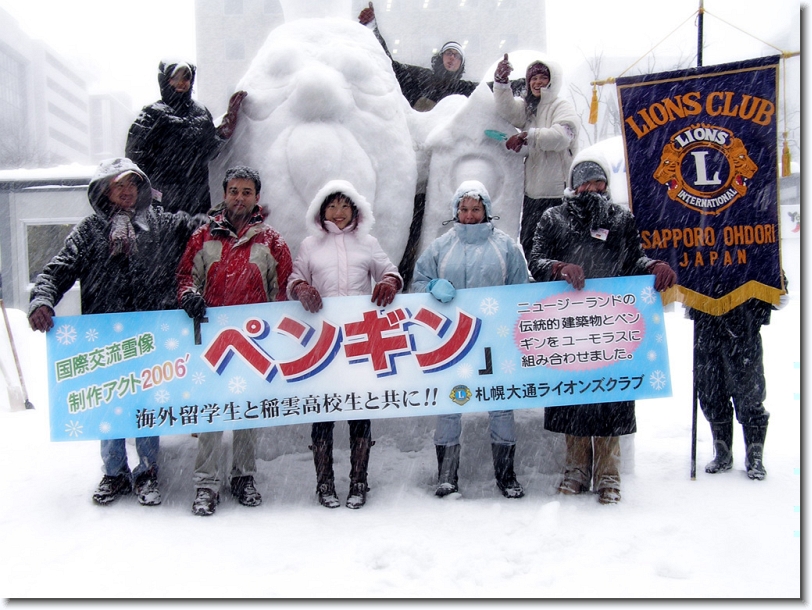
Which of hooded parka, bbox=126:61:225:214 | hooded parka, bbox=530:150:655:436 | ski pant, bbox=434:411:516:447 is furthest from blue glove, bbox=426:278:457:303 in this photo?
hooded parka, bbox=126:61:225:214

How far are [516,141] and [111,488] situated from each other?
265 centimetres

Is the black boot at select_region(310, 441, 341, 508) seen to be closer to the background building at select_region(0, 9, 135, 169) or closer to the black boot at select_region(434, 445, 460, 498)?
the black boot at select_region(434, 445, 460, 498)

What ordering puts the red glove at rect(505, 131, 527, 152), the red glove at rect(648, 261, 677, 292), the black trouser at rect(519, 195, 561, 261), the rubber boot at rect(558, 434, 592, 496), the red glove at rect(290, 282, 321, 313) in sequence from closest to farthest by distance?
the red glove at rect(290, 282, 321, 313), the red glove at rect(648, 261, 677, 292), the rubber boot at rect(558, 434, 592, 496), the red glove at rect(505, 131, 527, 152), the black trouser at rect(519, 195, 561, 261)

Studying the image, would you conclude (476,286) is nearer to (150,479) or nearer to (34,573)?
(150,479)

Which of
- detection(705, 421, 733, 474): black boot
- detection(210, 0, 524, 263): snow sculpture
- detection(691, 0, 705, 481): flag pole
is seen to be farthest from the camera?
detection(210, 0, 524, 263): snow sculpture

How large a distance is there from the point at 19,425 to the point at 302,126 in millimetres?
2887

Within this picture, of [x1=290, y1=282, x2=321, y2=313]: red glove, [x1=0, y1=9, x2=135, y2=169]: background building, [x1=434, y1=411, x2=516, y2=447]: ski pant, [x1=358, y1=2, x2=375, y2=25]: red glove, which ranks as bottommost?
[x1=434, y1=411, x2=516, y2=447]: ski pant

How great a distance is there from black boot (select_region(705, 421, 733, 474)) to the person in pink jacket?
176 centimetres

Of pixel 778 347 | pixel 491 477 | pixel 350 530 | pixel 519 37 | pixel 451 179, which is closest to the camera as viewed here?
pixel 350 530

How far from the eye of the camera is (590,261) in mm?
3035

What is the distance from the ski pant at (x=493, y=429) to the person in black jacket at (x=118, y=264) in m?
1.31

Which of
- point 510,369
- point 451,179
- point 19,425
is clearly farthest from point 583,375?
point 19,425

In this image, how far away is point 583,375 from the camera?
2.91m

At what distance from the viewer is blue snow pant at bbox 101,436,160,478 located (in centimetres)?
296
